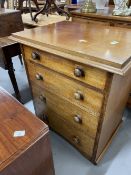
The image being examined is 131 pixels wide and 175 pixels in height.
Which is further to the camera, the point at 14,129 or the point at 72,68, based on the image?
the point at 72,68

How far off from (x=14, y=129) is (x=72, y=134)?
639mm

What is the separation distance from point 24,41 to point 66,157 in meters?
0.94

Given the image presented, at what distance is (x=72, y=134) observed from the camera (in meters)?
1.27

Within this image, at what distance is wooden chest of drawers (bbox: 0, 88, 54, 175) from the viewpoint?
0.63 metres

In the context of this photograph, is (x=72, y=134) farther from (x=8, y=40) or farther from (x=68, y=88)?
(x=8, y=40)

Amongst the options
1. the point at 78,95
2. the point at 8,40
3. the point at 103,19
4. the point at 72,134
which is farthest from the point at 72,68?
the point at 8,40

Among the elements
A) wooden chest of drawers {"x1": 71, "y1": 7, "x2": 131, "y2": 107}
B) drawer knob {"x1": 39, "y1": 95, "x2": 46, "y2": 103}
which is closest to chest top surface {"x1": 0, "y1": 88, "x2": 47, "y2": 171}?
drawer knob {"x1": 39, "y1": 95, "x2": 46, "y2": 103}

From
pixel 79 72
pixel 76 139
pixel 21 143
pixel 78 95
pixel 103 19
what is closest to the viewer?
pixel 21 143

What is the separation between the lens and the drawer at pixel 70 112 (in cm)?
103

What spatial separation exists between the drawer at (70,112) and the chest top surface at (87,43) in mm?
378

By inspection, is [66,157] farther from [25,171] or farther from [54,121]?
[25,171]

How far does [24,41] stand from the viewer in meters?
1.03

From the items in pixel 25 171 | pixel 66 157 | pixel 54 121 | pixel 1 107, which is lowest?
pixel 66 157

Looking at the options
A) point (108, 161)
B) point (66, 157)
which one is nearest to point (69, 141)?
point (66, 157)
